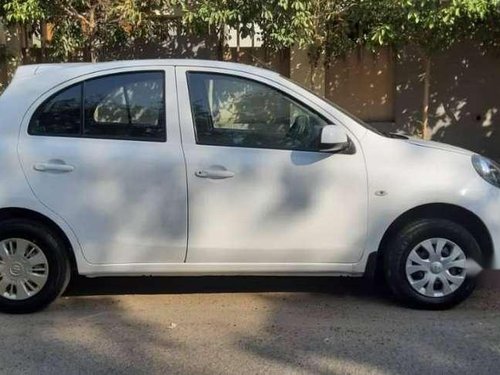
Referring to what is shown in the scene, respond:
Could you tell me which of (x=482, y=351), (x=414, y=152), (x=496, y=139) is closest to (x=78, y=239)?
(x=414, y=152)

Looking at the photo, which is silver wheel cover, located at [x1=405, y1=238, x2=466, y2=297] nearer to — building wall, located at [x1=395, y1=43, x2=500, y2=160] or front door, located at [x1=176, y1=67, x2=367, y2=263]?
front door, located at [x1=176, y1=67, x2=367, y2=263]

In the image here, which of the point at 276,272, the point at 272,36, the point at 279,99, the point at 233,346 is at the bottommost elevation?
the point at 233,346

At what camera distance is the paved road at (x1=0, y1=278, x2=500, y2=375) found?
4.02 meters

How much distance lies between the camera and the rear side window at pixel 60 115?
4.78 meters

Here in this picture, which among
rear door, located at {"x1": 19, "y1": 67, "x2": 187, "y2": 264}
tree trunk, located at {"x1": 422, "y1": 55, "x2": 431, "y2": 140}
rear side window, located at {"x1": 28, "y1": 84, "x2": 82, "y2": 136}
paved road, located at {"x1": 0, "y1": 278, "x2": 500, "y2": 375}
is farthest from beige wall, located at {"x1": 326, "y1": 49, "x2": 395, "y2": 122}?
rear side window, located at {"x1": 28, "y1": 84, "x2": 82, "y2": 136}

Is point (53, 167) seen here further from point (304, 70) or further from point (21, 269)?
point (304, 70)

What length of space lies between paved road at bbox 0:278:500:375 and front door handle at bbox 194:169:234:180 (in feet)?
3.27

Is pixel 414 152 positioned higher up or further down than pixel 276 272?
higher up

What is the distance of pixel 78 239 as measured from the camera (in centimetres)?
475

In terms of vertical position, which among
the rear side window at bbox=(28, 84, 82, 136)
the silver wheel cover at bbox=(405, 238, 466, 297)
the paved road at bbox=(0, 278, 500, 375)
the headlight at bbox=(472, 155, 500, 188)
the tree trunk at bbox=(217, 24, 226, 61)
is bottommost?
the paved road at bbox=(0, 278, 500, 375)

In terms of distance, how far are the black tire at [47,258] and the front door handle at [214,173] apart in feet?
3.53

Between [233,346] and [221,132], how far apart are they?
4.78 feet

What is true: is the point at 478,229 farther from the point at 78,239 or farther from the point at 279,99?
the point at 78,239

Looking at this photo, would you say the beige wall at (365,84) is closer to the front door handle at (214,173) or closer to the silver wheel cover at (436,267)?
the silver wheel cover at (436,267)
